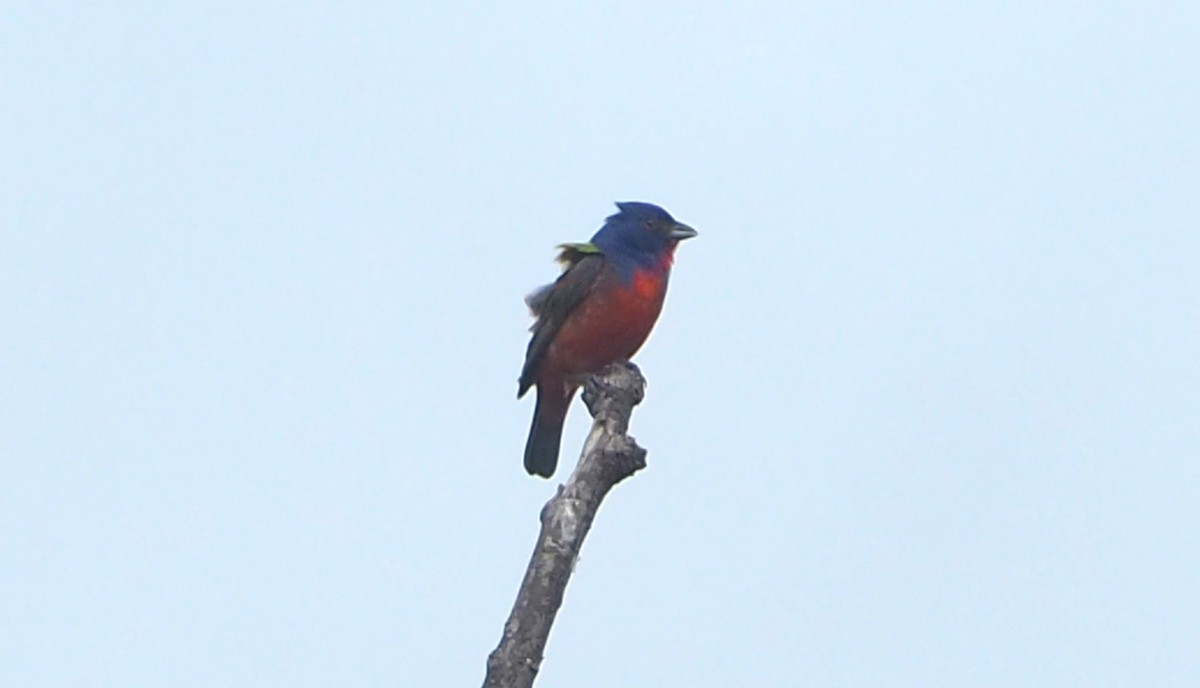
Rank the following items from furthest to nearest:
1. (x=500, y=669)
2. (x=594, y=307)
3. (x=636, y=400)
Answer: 1. (x=594, y=307)
2. (x=636, y=400)
3. (x=500, y=669)

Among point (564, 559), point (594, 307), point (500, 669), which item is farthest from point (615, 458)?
point (594, 307)

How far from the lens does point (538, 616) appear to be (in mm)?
4609

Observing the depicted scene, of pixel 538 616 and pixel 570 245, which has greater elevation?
pixel 570 245

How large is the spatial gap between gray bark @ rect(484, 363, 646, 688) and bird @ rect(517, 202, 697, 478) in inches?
180

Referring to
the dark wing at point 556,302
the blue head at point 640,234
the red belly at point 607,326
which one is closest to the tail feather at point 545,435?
the dark wing at point 556,302

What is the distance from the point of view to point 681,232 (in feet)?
35.9

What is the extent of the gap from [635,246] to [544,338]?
82cm

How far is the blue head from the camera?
1063 centimetres

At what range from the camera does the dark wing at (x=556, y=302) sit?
34.0 ft

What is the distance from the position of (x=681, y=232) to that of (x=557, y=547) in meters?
6.33

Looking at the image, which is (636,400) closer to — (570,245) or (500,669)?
(500,669)

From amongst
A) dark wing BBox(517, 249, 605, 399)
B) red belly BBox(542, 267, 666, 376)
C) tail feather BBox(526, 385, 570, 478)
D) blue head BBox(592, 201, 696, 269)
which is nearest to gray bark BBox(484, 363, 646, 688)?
red belly BBox(542, 267, 666, 376)

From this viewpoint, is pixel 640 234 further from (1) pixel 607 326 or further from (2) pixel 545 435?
(2) pixel 545 435

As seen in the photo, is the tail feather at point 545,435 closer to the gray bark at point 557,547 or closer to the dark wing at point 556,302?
the dark wing at point 556,302
